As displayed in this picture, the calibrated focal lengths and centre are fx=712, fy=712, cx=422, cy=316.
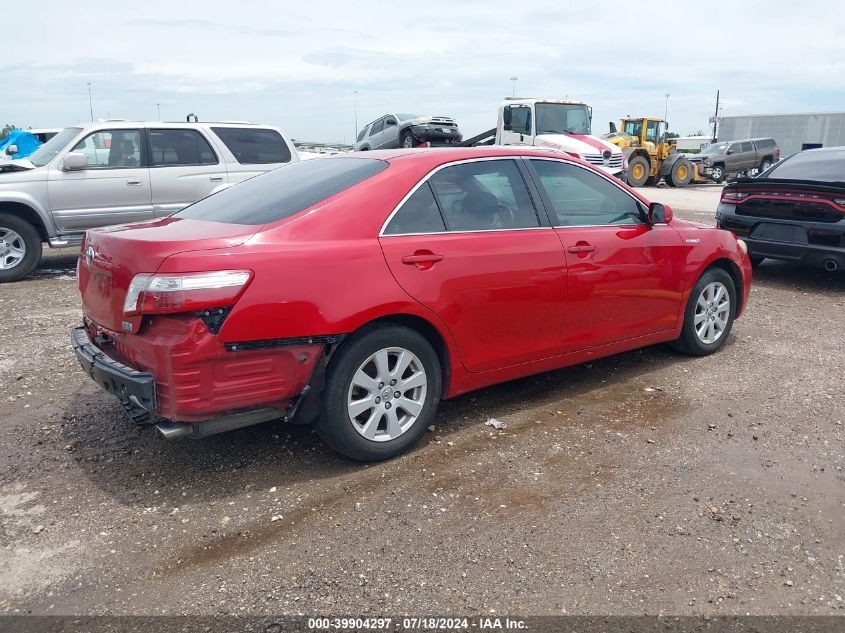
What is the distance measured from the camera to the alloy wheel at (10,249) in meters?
8.50

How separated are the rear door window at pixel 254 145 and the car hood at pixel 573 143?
9127 millimetres

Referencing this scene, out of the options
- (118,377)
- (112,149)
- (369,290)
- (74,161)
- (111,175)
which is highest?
(112,149)

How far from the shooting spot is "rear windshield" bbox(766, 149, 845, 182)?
8.26 metres

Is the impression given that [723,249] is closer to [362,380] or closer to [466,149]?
[466,149]

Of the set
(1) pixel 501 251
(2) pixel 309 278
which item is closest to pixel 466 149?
(1) pixel 501 251

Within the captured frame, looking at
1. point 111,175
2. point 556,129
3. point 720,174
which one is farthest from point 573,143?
point 720,174

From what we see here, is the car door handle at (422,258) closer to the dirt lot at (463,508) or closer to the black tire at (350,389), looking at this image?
the black tire at (350,389)

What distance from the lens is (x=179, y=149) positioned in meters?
9.50

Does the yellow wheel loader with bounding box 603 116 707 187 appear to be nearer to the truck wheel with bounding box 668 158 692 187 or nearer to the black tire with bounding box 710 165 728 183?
the truck wheel with bounding box 668 158 692 187

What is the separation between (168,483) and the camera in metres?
3.59

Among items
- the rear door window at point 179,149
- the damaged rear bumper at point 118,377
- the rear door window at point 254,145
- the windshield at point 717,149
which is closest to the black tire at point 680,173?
the windshield at point 717,149

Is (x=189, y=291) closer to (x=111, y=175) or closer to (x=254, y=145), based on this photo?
(x=111, y=175)

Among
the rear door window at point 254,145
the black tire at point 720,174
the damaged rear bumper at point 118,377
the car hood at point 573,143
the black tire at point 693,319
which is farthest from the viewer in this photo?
the black tire at point 720,174

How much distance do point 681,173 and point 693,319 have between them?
2361 cm
